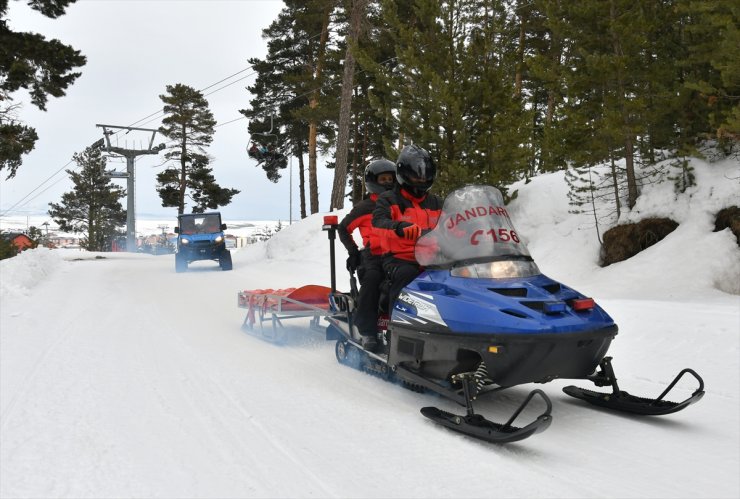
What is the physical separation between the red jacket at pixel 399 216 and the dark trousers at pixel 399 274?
0.13 metres

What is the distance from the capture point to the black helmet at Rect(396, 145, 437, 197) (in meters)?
4.60

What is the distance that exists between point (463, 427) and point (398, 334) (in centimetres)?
96

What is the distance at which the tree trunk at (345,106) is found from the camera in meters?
18.4

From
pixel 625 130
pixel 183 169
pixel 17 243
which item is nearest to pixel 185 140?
pixel 183 169

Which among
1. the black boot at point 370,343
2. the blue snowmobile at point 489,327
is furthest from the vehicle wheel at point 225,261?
the blue snowmobile at point 489,327

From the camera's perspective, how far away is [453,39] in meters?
11.9

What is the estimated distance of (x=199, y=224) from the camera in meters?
18.1

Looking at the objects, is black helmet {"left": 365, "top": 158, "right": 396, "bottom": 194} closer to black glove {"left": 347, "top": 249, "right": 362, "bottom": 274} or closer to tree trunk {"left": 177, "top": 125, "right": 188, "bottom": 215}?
black glove {"left": 347, "top": 249, "right": 362, "bottom": 274}

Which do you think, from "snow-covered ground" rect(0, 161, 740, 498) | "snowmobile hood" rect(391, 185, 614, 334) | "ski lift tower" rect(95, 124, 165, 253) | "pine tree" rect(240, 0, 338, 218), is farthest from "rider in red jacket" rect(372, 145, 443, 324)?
"ski lift tower" rect(95, 124, 165, 253)

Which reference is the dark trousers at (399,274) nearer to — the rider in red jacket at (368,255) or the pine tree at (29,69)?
the rider in red jacket at (368,255)

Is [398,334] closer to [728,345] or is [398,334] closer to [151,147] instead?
[728,345]

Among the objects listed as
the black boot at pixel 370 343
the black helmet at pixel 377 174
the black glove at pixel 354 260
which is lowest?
the black boot at pixel 370 343

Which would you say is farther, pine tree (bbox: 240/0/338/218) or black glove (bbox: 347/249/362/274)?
pine tree (bbox: 240/0/338/218)

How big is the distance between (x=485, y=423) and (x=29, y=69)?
16.7 m
